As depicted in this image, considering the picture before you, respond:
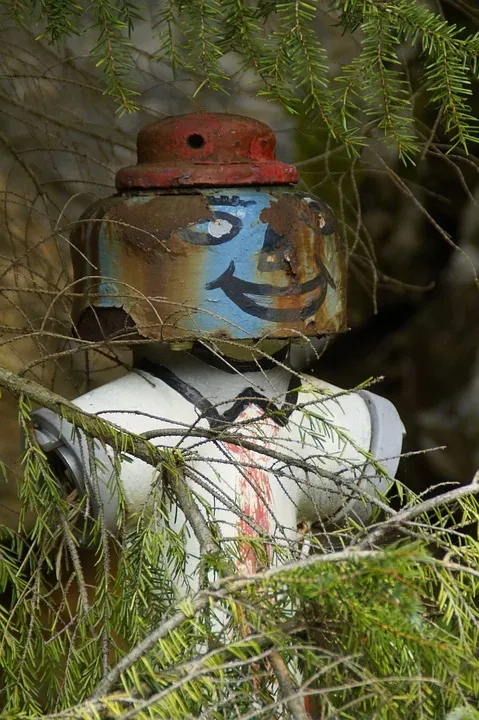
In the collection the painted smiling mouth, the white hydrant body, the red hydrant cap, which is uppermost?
the red hydrant cap

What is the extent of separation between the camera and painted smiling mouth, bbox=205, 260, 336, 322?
3.31 feet

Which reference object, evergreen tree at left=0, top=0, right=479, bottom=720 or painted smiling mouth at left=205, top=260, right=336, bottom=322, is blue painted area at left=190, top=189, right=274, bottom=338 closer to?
painted smiling mouth at left=205, top=260, right=336, bottom=322

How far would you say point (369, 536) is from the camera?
2.00ft

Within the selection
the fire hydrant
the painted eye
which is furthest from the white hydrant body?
the painted eye

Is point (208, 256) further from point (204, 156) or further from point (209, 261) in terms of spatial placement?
point (204, 156)

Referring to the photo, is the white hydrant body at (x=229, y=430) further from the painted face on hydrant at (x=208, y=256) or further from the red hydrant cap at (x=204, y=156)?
the red hydrant cap at (x=204, y=156)

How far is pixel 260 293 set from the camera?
1.02 meters

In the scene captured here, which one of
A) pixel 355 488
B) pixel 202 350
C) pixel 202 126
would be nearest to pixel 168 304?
pixel 202 350

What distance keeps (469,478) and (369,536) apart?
1016 millimetres

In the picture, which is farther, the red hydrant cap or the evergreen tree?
the red hydrant cap

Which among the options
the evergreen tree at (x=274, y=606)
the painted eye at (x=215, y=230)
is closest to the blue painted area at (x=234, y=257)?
the painted eye at (x=215, y=230)

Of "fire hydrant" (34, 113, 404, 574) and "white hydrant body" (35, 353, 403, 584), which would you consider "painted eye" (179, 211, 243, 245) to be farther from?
"white hydrant body" (35, 353, 403, 584)

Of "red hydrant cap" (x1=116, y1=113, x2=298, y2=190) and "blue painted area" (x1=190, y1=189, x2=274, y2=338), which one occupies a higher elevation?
"red hydrant cap" (x1=116, y1=113, x2=298, y2=190)

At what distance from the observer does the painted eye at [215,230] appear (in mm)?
1001
